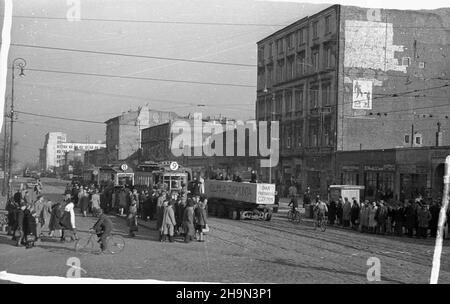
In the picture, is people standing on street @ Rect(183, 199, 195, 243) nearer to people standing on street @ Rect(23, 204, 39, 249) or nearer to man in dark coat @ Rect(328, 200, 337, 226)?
people standing on street @ Rect(23, 204, 39, 249)

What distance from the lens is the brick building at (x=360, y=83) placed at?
37000 millimetres

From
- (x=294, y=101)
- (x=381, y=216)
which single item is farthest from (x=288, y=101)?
(x=381, y=216)

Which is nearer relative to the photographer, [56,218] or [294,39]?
[56,218]

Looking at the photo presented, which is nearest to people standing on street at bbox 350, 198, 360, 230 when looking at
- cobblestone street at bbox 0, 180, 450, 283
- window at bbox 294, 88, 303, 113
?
cobblestone street at bbox 0, 180, 450, 283

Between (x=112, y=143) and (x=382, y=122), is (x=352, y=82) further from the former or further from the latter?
(x=112, y=143)

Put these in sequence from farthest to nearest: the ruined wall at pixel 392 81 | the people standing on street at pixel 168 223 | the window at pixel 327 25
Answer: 1. the window at pixel 327 25
2. the ruined wall at pixel 392 81
3. the people standing on street at pixel 168 223

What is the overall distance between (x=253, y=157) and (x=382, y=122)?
12.9 metres

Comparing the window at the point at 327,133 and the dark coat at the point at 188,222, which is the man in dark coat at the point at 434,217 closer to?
the dark coat at the point at 188,222

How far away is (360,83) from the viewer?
1545 inches

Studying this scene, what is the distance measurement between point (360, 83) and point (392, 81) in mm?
2307

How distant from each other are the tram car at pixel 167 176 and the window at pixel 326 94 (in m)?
15.3

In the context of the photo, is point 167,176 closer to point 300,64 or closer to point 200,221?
point 200,221

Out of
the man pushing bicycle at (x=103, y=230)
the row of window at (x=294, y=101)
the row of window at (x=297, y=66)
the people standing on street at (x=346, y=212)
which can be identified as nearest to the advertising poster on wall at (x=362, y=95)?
the row of window at (x=294, y=101)

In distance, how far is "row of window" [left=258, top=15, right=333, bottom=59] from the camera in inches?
1543
